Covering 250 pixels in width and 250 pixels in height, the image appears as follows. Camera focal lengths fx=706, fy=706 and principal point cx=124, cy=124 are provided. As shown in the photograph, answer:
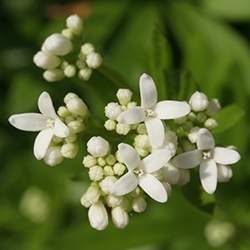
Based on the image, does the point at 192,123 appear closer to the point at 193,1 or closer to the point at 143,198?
the point at 143,198

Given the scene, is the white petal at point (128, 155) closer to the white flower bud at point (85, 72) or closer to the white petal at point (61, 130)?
the white petal at point (61, 130)

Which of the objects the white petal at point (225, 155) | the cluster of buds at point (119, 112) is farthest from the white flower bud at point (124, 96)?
the white petal at point (225, 155)

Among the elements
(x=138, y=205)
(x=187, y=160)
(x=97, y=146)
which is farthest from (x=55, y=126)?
(x=187, y=160)

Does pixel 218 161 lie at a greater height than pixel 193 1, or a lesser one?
greater

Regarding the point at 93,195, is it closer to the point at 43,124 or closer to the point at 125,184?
the point at 125,184

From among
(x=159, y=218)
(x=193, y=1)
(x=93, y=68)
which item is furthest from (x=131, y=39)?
(x=93, y=68)

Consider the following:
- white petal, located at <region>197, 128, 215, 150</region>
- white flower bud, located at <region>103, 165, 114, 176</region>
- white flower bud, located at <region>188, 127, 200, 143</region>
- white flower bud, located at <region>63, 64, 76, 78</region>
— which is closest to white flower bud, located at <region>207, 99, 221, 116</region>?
white flower bud, located at <region>188, 127, 200, 143</region>

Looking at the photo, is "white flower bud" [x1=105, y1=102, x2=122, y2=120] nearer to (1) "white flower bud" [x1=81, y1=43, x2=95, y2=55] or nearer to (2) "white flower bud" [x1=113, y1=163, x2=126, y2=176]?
(2) "white flower bud" [x1=113, y1=163, x2=126, y2=176]
